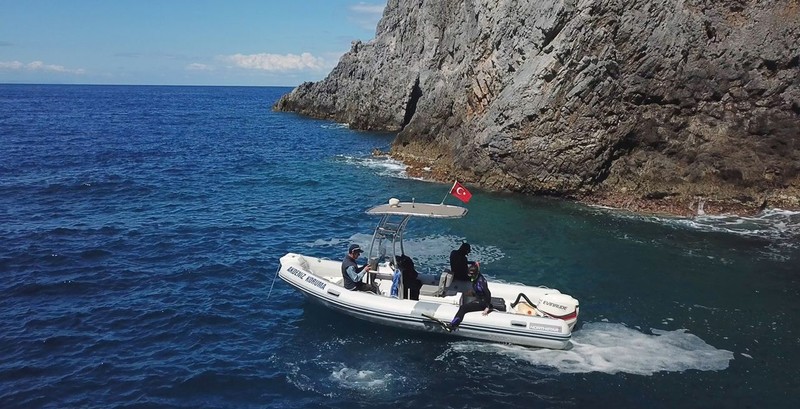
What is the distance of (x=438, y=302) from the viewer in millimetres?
15570

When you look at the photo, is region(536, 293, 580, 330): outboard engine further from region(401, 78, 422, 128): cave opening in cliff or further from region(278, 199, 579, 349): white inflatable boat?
region(401, 78, 422, 128): cave opening in cliff

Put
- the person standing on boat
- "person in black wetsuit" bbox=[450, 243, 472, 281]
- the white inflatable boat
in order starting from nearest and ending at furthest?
the white inflatable boat → the person standing on boat → "person in black wetsuit" bbox=[450, 243, 472, 281]

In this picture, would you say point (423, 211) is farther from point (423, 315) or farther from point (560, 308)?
point (560, 308)

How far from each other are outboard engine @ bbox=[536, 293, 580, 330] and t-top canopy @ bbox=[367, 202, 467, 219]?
3214mm

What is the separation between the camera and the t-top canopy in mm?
15719

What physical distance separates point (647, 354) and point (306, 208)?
61.1 ft

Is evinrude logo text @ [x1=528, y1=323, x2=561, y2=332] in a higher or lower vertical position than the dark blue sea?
higher

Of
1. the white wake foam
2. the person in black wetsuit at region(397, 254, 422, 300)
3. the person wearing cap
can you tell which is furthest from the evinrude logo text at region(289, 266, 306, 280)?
the white wake foam

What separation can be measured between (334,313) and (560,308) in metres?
6.33

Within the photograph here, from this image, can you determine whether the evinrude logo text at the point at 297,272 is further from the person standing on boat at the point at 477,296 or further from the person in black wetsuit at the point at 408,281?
the person standing on boat at the point at 477,296

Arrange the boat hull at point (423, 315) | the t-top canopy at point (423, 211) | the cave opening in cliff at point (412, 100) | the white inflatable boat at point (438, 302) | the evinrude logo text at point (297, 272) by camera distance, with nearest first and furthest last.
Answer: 1. the boat hull at point (423, 315)
2. the white inflatable boat at point (438, 302)
3. the t-top canopy at point (423, 211)
4. the evinrude logo text at point (297, 272)
5. the cave opening in cliff at point (412, 100)

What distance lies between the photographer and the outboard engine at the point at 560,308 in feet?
46.8

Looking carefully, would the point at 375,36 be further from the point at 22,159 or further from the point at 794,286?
the point at 794,286

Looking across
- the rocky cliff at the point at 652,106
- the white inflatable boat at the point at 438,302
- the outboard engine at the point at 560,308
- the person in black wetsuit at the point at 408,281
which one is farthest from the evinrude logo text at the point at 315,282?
the rocky cliff at the point at 652,106
